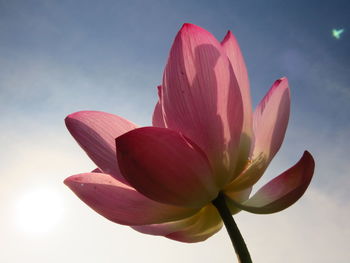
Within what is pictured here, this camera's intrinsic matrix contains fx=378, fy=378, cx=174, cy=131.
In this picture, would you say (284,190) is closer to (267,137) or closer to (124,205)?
(267,137)

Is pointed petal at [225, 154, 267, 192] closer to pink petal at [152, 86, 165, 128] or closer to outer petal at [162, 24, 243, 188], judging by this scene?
outer petal at [162, 24, 243, 188]

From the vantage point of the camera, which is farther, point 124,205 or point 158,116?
point 158,116

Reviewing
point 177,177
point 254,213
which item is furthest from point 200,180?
point 254,213

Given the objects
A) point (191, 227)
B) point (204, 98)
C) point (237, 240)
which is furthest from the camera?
point (191, 227)

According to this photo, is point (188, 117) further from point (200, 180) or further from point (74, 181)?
point (74, 181)

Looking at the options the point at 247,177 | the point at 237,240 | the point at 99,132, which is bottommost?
the point at 237,240

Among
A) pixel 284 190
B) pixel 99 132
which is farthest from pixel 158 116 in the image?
pixel 284 190

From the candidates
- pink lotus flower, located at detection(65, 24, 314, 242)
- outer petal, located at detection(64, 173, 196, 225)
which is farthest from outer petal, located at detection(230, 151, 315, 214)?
outer petal, located at detection(64, 173, 196, 225)
